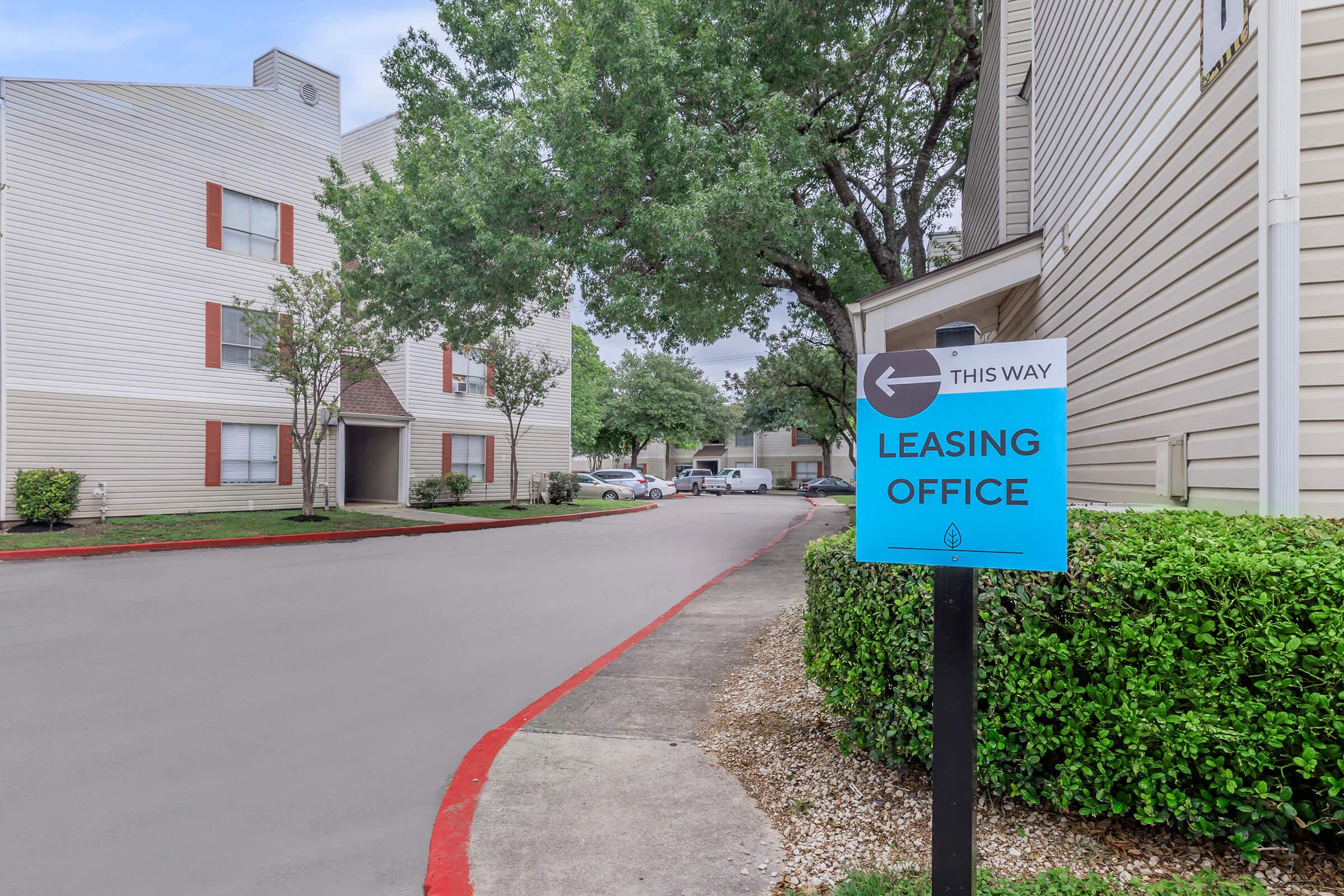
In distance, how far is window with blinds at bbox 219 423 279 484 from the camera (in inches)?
739

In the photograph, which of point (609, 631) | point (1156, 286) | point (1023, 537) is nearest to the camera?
point (1023, 537)

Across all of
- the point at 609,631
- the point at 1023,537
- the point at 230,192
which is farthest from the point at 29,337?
the point at 1023,537

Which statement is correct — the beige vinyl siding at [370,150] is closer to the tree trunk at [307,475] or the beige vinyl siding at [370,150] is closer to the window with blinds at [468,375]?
the window with blinds at [468,375]

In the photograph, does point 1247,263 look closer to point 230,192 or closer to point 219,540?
point 219,540

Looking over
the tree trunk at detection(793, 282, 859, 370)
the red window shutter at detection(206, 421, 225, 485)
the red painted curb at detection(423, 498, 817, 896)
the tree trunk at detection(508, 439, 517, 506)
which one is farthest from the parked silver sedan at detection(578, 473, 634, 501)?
the red painted curb at detection(423, 498, 817, 896)

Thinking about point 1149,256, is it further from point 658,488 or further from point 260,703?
point 658,488

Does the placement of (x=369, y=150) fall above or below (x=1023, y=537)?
above

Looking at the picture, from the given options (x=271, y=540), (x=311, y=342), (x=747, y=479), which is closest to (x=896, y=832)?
(x=271, y=540)

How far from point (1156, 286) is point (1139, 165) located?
37.3 inches

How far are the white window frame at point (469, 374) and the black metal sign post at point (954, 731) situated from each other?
2324cm

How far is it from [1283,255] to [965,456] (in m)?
2.57

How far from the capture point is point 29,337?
1573cm

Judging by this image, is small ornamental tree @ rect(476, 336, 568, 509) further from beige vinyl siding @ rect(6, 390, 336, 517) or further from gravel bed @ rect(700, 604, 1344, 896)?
gravel bed @ rect(700, 604, 1344, 896)

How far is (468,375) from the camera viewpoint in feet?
82.8
